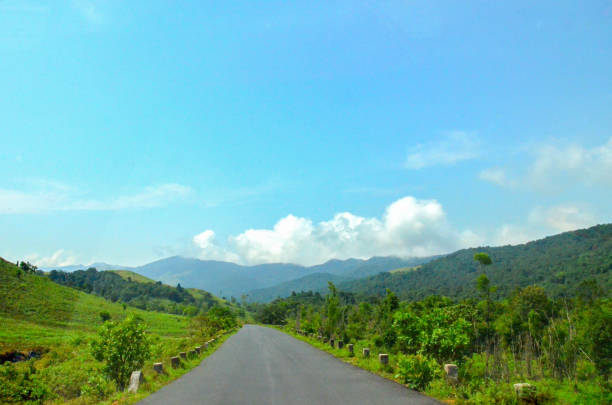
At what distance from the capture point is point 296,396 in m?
10.1

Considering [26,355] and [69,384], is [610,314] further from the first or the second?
[26,355]

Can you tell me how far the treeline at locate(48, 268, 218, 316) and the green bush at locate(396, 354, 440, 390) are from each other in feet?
503

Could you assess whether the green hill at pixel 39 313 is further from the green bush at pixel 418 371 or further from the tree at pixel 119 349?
the green bush at pixel 418 371

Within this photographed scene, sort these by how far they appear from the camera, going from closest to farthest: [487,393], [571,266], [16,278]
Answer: [487,393] < [16,278] < [571,266]

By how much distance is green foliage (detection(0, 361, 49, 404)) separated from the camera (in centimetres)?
987

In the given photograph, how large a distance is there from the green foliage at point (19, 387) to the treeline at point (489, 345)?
388 inches

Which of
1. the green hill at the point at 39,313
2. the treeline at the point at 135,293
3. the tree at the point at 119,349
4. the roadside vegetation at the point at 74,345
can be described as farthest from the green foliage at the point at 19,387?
the treeline at the point at 135,293

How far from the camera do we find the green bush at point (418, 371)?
1094cm

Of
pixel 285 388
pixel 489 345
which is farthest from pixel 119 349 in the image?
pixel 489 345

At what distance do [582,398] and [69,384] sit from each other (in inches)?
900

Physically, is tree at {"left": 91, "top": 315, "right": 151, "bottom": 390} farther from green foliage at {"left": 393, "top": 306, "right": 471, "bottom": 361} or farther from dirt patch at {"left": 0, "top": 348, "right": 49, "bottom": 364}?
dirt patch at {"left": 0, "top": 348, "right": 49, "bottom": 364}

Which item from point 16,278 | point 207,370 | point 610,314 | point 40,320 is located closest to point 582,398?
point 207,370

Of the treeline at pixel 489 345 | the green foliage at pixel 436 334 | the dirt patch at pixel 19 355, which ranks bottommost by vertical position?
the dirt patch at pixel 19 355

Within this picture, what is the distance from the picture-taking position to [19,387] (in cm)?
1018
